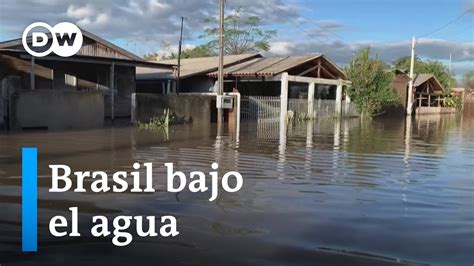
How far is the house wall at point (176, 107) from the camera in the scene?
23.1m

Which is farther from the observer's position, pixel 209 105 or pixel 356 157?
pixel 209 105

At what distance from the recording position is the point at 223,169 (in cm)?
1022

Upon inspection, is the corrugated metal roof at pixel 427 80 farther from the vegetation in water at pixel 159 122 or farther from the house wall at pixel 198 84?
the vegetation in water at pixel 159 122

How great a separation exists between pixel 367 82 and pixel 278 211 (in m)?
30.7

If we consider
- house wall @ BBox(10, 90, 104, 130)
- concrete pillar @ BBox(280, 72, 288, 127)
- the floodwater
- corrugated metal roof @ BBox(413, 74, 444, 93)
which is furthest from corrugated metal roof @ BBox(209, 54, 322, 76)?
corrugated metal roof @ BBox(413, 74, 444, 93)

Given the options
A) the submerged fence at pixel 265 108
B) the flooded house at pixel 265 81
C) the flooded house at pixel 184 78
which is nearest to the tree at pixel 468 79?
the flooded house at pixel 265 81

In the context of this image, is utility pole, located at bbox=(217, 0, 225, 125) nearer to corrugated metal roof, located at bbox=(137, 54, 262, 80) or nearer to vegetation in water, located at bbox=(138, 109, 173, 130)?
vegetation in water, located at bbox=(138, 109, 173, 130)

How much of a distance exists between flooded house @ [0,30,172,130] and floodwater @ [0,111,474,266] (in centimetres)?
605

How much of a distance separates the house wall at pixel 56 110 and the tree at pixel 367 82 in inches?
809

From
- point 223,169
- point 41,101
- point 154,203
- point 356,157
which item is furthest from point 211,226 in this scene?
point 41,101

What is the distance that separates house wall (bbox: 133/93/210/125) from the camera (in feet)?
75.8

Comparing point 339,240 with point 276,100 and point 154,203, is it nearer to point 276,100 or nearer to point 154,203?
point 154,203

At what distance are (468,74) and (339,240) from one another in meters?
115

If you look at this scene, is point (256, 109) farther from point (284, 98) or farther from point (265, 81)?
point (265, 81)
